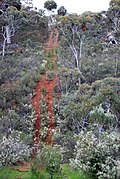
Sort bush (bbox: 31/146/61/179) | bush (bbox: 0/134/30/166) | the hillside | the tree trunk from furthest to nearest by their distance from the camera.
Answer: the tree trunk → bush (bbox: 0/134/30/166) → the hillside → bush (bbox: 31/146/61/179)

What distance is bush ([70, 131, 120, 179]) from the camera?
18.3 m

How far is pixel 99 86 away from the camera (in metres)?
28.3

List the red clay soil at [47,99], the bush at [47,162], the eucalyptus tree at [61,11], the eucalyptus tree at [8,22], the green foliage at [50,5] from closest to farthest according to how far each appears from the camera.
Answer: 1. the bush at [47,162]
2. the red clay soil at [47,99]
3. the eucalyptus tree at [8,22]
4. the green foliage at [50,5]
5. the eucalyptus tree at [61,11]

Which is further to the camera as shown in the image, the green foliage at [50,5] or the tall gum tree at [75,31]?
the green foliage at [50,5]

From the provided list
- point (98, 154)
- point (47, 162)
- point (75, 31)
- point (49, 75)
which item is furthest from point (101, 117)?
point (75, 31)

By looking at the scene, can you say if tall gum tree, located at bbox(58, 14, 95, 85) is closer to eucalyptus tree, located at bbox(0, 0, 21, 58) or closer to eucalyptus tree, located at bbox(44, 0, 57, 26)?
eucalyptus tree, located at bbox(0, 0, 21, 58)

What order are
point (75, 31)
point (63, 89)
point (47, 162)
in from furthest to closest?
1. point (75, 31)
2. point (63, 89)
3. point (47, 162)

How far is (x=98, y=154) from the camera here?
62.4ft

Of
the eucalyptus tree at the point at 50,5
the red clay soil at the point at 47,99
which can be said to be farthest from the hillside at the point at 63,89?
the eucalyptus tree at the point at 50,5

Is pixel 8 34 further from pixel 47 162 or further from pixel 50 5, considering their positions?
pixel 47 162

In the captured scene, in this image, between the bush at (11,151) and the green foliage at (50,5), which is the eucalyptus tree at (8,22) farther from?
the bush at (11,151)

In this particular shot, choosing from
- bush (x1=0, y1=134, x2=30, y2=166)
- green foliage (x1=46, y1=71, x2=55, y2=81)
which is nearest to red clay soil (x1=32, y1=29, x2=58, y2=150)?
green foliage (x1=46, y1=71, x2=55, y2=81)

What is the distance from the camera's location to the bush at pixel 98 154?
60.0ft

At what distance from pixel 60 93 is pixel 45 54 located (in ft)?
36.7
